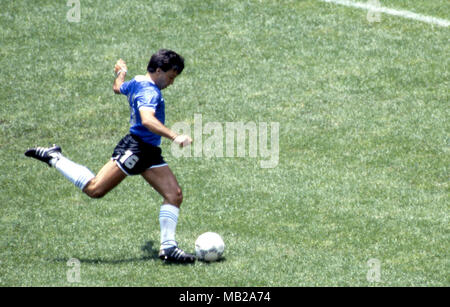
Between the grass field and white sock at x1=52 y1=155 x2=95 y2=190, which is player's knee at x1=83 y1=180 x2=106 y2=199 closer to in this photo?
white sock at x1=52 y1=155 x2=95 y2=190

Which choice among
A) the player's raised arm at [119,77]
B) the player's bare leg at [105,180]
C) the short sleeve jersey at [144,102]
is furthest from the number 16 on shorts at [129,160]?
the player's raised arm at [119,77]

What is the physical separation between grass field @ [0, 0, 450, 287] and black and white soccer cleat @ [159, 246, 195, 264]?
0.40 ft

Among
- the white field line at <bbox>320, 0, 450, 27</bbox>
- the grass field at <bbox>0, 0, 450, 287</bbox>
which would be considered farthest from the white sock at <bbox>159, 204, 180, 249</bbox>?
the white field line at <bbox>320, 0, 450, 27</bbox>

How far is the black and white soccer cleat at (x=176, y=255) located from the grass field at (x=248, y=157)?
0.12m

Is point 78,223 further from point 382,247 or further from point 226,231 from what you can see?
point 382,247

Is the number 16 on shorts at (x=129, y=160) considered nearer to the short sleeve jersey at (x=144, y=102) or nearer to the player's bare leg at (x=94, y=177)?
the player's bare leg at (x=94, y=177)

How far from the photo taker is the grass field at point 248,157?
882 centimetres

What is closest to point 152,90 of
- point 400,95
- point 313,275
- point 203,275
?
point 203,275

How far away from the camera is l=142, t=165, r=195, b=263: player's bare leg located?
8680 mm

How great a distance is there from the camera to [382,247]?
900cm

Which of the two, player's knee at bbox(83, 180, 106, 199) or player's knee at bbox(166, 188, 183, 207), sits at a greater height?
player's knee at bbox(83, 180, 106, 199)

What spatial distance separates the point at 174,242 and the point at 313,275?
64.5 inches

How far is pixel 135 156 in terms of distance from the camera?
28.7 ft

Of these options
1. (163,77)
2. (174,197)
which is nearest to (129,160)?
(174,197)
